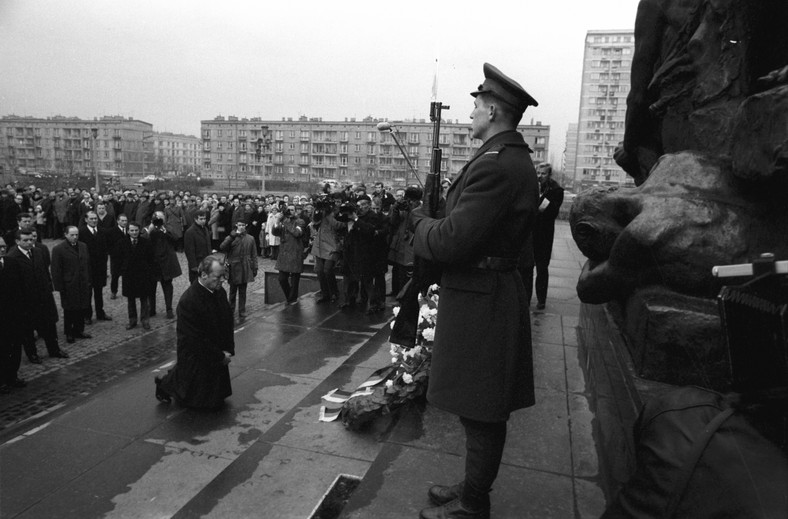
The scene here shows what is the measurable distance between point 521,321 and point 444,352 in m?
0.36

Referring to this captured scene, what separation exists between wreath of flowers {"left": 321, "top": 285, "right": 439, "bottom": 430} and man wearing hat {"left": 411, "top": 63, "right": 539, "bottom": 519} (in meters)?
1.54

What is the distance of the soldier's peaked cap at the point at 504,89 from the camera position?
7.73 feet

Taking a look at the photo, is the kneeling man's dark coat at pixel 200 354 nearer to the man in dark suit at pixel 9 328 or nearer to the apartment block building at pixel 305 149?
the man in dark suit at pixel 9 328

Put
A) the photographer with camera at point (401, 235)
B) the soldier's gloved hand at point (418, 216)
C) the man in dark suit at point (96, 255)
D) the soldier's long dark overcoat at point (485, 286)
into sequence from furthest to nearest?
the photographer with camera at point (401, 235) → the man in dark suit at point (96, 255) → the soldier's gloved hand at point (418, 216) → the soldier's long dark overcoat at point (485, 286)

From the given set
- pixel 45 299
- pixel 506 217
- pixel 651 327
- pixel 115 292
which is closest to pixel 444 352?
pixel 506 217

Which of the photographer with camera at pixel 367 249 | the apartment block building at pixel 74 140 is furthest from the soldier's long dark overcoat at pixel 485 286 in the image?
the apartment block building at pixel 74 140

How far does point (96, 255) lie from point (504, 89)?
28.8ft

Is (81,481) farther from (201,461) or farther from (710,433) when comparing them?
(710,433)

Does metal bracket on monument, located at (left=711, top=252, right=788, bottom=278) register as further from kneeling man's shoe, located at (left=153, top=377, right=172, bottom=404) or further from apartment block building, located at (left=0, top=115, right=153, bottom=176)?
apartment block building, located at (left=0, top=115, right=153, bottom=176)

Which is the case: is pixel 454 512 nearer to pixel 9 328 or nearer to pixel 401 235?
pixel 9 328

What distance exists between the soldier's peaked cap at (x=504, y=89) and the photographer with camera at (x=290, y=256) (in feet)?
24.6

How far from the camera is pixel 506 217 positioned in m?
2.30

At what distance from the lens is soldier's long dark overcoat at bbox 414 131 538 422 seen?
2.25 meters

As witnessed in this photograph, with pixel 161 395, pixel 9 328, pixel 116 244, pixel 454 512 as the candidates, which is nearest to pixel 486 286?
pixel 454 512
